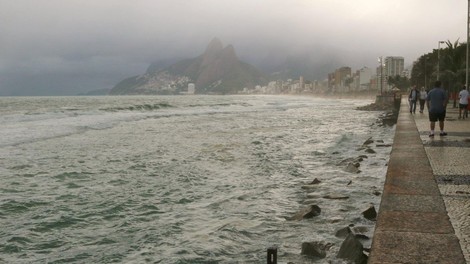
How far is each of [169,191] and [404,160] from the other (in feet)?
15.8

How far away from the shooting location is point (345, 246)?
5.13m

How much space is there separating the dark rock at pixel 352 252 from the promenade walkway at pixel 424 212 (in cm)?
42

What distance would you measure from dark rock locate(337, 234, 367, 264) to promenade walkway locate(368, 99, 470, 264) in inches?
16.7

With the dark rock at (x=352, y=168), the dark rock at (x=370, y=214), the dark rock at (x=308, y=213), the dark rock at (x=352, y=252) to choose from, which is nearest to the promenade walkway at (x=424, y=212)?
the dark rock at (x=352, y=252)

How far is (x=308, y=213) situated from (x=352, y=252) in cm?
219

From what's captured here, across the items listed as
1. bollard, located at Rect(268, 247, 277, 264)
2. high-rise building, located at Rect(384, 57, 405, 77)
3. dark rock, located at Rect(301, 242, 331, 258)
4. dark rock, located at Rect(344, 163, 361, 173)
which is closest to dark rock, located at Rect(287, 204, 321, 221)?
dark rock, located at Rect(301, 242, 331, 258)

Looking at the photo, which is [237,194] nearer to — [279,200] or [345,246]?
[279,200]

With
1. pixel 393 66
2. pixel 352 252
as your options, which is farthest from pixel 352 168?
pixel 393 66

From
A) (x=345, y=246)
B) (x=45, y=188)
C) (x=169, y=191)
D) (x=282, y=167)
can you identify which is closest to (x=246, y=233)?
(x=345, y=246)

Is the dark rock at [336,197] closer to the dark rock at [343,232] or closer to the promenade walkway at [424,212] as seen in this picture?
the promenade walkway at [424,212]

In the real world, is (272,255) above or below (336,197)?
above

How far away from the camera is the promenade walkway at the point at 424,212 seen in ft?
12.5

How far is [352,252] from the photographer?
4988 mm

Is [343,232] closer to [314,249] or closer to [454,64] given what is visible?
[314,249]
